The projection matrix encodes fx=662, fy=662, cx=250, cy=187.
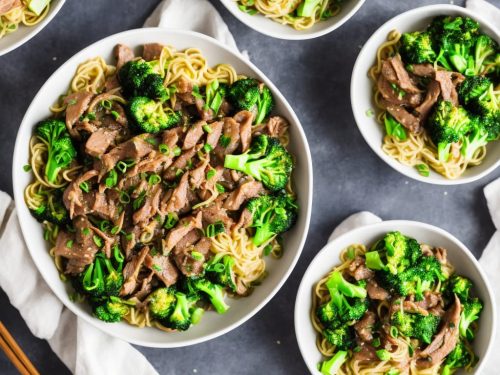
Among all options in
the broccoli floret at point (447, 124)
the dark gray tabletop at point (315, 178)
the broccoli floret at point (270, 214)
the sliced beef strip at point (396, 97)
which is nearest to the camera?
the broccoli floret at point (270, 214)

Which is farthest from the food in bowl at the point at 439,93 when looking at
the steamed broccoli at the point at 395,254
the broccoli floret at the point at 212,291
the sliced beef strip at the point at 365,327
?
the broccoli floret at the point at 212,291

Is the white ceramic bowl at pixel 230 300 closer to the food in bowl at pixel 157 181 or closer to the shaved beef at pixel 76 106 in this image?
the food in bowl at pixel 157 181

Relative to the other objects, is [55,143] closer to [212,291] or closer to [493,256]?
[212,291]

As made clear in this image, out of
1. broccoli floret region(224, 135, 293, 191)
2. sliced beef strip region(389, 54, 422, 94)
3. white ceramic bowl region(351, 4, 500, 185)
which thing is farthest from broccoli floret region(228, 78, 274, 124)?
sliced beef strip region(389, 54, 422, 94)

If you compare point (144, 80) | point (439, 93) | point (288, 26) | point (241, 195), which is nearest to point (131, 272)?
point (241, 195)

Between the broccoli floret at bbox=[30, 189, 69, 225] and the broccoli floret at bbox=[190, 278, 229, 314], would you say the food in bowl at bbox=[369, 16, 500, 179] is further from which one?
the broccoli floret at bbox=[30, 189, 69, 225]

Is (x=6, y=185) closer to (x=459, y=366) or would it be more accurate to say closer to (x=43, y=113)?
(x=43, y=113)
